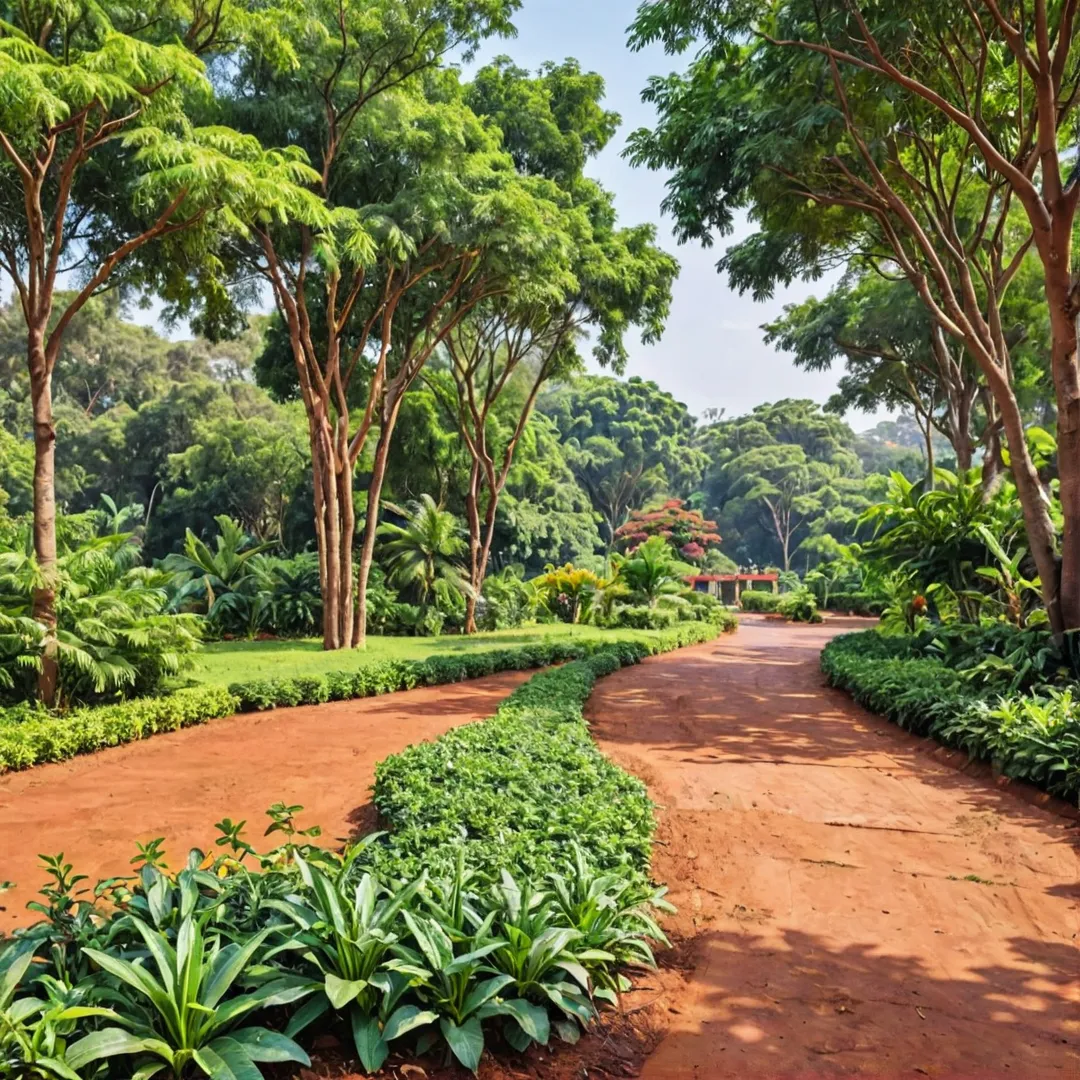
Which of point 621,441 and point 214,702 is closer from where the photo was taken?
point 214,702

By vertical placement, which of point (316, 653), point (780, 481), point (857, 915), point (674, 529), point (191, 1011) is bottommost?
point (857, 915)

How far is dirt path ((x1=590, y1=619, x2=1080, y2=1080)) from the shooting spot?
8.42 ft

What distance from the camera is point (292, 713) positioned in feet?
28.3

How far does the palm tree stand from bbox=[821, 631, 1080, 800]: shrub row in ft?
33.8

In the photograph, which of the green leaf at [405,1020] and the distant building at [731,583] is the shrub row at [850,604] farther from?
the green leaf at [405,1020]

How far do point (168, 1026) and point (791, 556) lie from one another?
5216cm

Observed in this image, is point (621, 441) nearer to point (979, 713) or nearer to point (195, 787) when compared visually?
point (979, 713)

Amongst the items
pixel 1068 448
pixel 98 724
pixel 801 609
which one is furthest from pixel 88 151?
pixel 801 609

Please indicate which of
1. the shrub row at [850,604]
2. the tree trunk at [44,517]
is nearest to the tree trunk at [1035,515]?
the tree trunk at [44,517]

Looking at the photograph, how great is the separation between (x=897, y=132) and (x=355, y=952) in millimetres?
10478

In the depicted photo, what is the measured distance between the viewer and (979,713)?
20.9ft

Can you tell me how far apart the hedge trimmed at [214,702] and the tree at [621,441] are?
32692 mm

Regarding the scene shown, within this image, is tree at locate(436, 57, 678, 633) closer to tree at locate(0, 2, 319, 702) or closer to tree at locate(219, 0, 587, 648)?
tree at locate(219, 0, 587, 648)

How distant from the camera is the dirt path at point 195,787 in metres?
4.50
